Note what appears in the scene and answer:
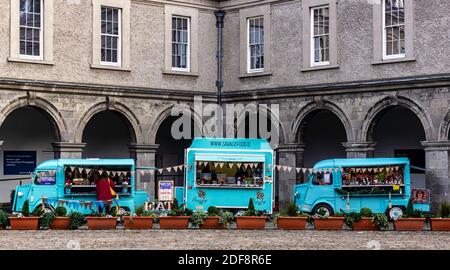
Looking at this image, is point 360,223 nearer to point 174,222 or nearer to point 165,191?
point 174,222

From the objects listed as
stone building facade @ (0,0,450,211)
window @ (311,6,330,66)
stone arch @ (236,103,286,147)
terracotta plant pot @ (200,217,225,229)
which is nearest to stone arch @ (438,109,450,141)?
stone building facade @ (0,0,450,211)

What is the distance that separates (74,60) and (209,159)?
600cm

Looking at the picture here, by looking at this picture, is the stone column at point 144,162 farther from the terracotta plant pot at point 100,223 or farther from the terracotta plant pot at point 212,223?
the terracotta plant pot at point 212,223

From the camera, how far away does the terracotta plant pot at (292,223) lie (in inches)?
896

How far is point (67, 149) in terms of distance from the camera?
2925 centimetres

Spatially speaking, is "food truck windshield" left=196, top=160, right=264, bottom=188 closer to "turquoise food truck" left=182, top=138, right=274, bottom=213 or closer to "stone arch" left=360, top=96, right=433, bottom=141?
"turquoise food truck" left=182, top=138, right=274, bottom=213

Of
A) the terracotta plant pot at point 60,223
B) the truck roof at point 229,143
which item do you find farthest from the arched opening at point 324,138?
the terracotta plant pot at point 60,223

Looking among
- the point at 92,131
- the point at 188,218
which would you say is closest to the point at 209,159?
the point at 188,218

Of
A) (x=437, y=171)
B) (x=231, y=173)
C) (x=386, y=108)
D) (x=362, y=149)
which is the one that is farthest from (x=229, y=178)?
(x=437, y=171)

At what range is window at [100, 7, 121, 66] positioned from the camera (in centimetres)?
3041

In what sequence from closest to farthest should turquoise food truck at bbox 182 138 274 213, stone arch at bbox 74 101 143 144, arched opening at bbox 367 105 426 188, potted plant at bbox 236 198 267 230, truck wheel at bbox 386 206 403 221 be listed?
potted plant at bbox 236 198 267 230 → truck wheel at bbox 386 206 403 221 → turquoise food truck at bbox 182 138 274 213 → stone arch at bbox 74 101 143 144 → arched opening at bbox 367 105 426 188

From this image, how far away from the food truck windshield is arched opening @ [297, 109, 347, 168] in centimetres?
683
